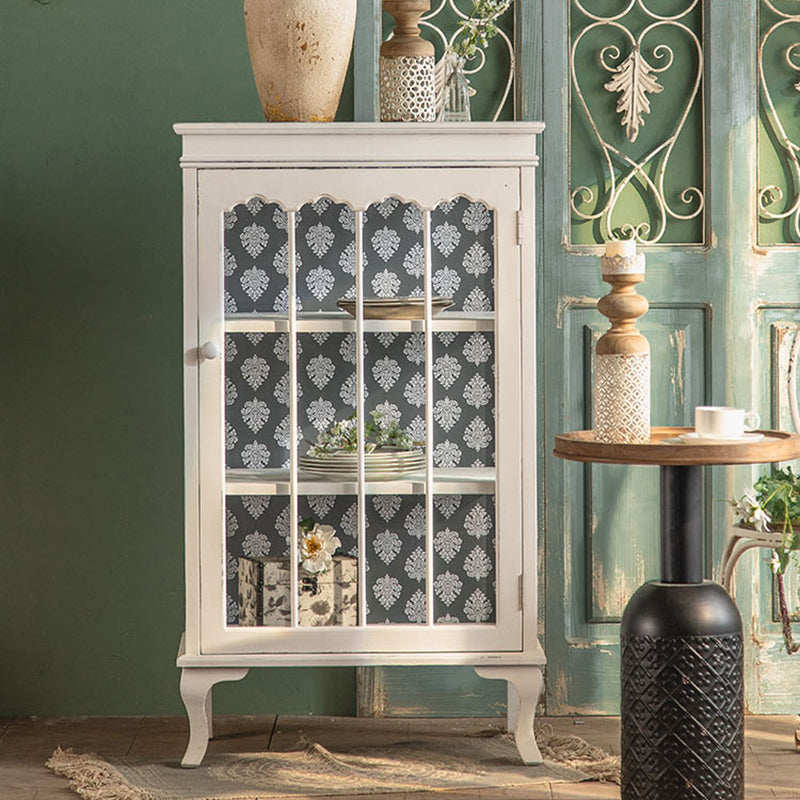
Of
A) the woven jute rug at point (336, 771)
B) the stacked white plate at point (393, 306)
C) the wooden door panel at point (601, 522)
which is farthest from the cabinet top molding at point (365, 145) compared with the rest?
the woven jute rug at point (336, 771)

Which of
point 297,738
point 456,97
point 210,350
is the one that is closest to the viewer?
point 210,350

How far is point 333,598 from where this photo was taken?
273 cm

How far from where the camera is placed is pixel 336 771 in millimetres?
2766

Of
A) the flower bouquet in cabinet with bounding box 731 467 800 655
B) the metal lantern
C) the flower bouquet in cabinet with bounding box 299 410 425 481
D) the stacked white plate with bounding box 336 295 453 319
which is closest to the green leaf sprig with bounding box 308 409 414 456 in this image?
the flower bouquet in cabinet with bounding box 299 410 425 481

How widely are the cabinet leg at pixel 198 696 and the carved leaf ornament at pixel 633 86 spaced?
1743 millimetres

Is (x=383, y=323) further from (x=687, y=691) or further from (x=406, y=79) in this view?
(x=687, y=691)

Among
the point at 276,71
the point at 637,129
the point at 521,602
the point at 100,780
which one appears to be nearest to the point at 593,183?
the point at 637,129

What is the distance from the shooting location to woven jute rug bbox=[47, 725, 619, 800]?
8.63 ft

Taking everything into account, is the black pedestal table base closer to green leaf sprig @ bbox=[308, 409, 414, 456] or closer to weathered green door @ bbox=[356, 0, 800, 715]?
A: green leaf sprig @ bbox=[308, 409, 414, 456]

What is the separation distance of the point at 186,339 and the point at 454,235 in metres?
0.66

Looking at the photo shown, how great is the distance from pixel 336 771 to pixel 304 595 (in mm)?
428

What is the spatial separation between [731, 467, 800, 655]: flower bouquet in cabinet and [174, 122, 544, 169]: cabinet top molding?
964 millimetres

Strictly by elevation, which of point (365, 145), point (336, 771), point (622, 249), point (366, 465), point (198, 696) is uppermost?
point (365, 145)

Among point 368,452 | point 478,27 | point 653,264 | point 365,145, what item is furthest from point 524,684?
point 478,27
